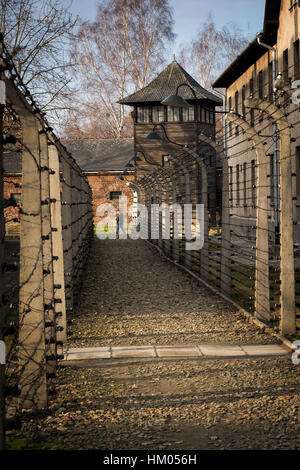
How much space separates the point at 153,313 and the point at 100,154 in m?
37.1

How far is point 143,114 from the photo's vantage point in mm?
37188

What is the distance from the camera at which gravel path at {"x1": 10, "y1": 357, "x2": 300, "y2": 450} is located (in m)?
4.34

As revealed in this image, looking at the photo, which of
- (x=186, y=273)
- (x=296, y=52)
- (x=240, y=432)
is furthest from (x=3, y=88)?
(x=296, y=52)

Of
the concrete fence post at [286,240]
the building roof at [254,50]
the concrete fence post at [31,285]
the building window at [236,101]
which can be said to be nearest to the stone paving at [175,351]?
the concrete fence post at [286,240]

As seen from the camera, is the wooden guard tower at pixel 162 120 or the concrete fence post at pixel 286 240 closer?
the concrete fence post at pixel 286 240

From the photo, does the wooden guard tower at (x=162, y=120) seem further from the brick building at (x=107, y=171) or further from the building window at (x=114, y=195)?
the building window at (x=114, y=195)

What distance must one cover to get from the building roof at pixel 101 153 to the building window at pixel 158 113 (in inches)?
266

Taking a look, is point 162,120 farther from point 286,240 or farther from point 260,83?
point 286,240

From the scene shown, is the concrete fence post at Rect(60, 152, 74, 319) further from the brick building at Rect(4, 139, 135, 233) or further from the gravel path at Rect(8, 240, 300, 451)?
the brick building at Rect(4, 139, 135, 233)

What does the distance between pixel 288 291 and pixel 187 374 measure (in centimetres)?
216

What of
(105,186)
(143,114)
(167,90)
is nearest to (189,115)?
(167,90)

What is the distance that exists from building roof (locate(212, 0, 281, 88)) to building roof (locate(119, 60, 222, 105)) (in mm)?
5608

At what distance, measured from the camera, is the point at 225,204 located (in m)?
10.4

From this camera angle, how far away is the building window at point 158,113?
3716 cm
